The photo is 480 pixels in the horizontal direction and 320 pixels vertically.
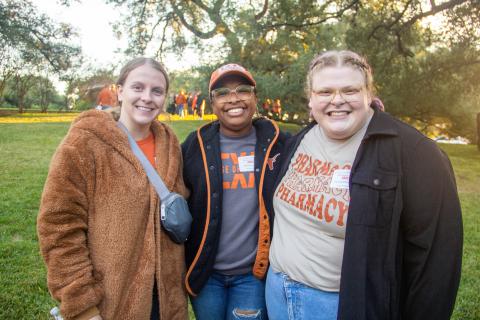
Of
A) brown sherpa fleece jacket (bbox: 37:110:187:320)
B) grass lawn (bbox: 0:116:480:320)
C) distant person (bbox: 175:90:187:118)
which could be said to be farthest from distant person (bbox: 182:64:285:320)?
distant person (bbox: 175:90:187:118)

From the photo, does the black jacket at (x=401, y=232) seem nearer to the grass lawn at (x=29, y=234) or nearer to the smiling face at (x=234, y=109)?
the smiling face at (x=234, y=109)

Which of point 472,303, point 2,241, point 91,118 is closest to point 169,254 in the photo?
point 91,118

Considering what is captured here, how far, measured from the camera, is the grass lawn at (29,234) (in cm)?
405

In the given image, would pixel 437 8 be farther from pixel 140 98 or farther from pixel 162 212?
pixel 162 212

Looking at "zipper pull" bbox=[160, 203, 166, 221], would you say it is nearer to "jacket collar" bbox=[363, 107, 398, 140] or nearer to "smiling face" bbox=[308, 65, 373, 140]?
"smiling face" bbox=[308, 65, 373, 140]

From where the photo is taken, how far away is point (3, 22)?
10078mm

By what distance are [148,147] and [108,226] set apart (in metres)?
0.56

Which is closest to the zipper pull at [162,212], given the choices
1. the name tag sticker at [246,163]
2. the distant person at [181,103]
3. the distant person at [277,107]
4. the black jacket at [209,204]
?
the black jacket at [209,204]

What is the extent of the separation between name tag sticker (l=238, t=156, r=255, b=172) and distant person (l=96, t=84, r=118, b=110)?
88 centimetres

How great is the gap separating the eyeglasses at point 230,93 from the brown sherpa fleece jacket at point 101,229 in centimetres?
76

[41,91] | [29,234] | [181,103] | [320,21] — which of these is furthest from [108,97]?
[41,91]

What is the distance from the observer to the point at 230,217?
2576 mm

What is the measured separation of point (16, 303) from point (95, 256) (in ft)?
8.45

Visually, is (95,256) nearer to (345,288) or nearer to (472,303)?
(345,288)
